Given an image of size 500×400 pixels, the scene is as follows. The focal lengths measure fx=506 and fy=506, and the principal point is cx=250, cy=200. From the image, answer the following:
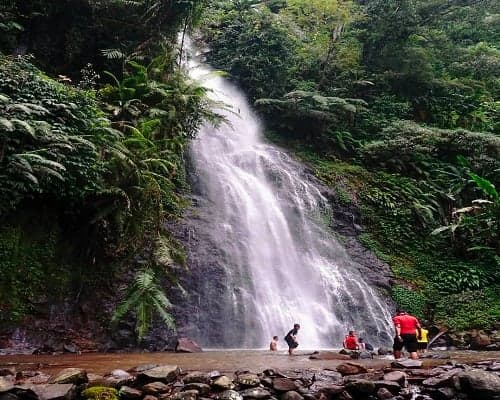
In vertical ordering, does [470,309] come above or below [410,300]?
below

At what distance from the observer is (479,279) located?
17469 mm

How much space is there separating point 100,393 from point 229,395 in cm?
151

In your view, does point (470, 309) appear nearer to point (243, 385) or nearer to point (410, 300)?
point (410, 300)

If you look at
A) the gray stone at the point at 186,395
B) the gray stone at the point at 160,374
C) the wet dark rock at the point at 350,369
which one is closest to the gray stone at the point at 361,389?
the wet dark rock at the point at 350,369

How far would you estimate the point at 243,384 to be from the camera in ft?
21.0

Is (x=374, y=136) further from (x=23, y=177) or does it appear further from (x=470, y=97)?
(x=23, y=177)

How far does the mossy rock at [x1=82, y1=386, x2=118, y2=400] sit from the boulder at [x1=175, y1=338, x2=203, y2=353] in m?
5.03

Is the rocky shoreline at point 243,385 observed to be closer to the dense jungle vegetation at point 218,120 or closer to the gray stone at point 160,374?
the gray stone at point 160,374

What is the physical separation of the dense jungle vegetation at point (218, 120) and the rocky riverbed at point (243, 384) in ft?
10.6

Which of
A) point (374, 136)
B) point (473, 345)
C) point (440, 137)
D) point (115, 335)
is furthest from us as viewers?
point (374, 136)

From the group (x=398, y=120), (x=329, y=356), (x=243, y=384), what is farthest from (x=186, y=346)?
(x=398, y=120)

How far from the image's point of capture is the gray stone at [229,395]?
605cm

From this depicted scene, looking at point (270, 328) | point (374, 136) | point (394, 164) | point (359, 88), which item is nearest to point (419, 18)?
point (359, 88)

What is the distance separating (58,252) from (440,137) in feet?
Answer: 57.5
